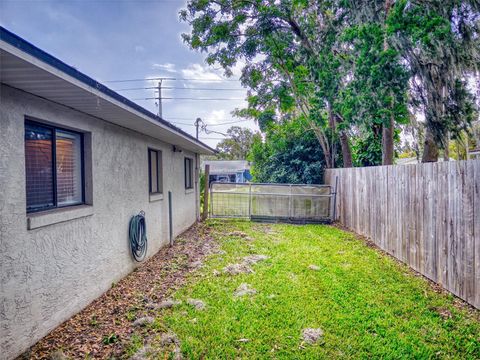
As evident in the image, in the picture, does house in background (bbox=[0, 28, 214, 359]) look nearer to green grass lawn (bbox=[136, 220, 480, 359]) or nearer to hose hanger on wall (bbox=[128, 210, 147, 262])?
hose hanger on wall (bbox=[128, 210, 147, 262])

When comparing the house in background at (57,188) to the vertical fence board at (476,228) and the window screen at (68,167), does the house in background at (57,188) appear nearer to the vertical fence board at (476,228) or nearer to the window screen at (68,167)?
the window screen at (68,167)

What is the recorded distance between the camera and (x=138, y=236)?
16.2 feet

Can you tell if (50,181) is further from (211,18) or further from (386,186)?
(211,18)

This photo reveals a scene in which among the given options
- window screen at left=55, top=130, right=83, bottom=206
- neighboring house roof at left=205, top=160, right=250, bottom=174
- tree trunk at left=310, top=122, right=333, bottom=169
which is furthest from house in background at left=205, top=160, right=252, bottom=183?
window screen at left=55, top=130, right=83, bottom=206

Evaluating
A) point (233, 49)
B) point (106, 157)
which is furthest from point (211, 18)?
point (106, 157)

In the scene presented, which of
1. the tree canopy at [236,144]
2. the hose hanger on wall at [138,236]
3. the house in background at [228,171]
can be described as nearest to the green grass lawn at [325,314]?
the hose hanger on wall at [138,236]

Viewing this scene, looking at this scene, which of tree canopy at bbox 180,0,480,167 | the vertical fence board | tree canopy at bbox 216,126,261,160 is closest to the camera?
the vertical fence board

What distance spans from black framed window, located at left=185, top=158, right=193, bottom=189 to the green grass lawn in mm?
4243

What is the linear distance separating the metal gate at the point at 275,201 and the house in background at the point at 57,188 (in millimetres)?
5465

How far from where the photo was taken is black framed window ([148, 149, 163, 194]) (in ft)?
20.2

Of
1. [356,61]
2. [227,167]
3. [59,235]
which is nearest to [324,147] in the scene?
[356,61]

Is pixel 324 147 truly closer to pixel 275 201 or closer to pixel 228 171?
pixel 275 201

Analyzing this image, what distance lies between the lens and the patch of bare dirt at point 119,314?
107 inches

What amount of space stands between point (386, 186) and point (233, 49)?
812 cm
